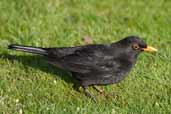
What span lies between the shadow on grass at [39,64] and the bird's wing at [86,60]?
0.48 m

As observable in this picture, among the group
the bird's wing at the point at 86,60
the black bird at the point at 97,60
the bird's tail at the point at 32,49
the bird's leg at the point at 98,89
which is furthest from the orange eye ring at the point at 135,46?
the bird's tail at the point at 32,49

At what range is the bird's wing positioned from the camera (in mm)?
7968

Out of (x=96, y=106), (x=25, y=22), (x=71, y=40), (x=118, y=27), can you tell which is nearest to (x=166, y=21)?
(x=118, y=27)

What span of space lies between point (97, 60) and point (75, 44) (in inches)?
61.9

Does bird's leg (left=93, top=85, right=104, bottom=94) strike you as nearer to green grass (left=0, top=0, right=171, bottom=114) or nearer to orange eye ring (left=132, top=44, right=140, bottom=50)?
green grass (left=0, top=0, right=171, bottom=114)

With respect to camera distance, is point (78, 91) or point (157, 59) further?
point (157, 59)

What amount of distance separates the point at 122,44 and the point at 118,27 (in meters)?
2.03

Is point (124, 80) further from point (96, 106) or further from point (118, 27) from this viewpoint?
point (118, 27)

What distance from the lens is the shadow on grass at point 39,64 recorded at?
8.52m

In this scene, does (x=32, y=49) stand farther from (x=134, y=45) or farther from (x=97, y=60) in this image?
(x=134, y=45)

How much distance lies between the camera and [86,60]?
805 centimetres

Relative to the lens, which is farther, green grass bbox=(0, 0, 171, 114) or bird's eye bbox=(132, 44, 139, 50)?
bird's eye bbox=(132, 44, 139, 50)

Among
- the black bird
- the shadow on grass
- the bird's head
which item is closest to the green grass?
the shadow on grass

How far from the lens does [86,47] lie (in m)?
8.21
